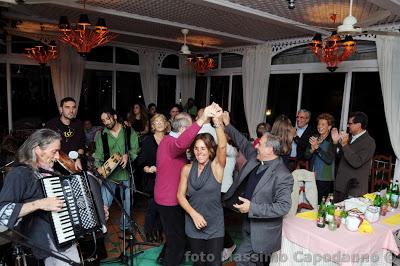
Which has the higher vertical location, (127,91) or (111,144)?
(127,91)

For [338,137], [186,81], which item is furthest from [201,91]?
[338,137]

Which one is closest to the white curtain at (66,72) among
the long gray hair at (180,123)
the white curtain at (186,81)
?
the white curtain at (186,81)

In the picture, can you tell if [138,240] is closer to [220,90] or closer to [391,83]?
[391,83]

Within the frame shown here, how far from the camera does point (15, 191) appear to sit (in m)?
1.82

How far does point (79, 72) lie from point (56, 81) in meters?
0.59

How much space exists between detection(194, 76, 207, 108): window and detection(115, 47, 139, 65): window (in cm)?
205

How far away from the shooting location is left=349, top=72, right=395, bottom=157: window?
555 cm

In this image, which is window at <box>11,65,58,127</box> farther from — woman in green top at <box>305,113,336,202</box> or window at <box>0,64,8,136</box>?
woman in green top at <box>305,113,336,202</box>

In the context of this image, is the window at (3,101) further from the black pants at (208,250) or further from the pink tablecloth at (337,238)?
the pink tablecloth at (337,238)

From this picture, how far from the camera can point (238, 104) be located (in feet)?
28.3

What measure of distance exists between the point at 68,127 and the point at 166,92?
246 inches

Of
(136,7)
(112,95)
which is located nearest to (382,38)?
(136,7)

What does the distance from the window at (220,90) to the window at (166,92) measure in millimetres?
1312

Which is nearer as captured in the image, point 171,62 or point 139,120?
point 139,120
